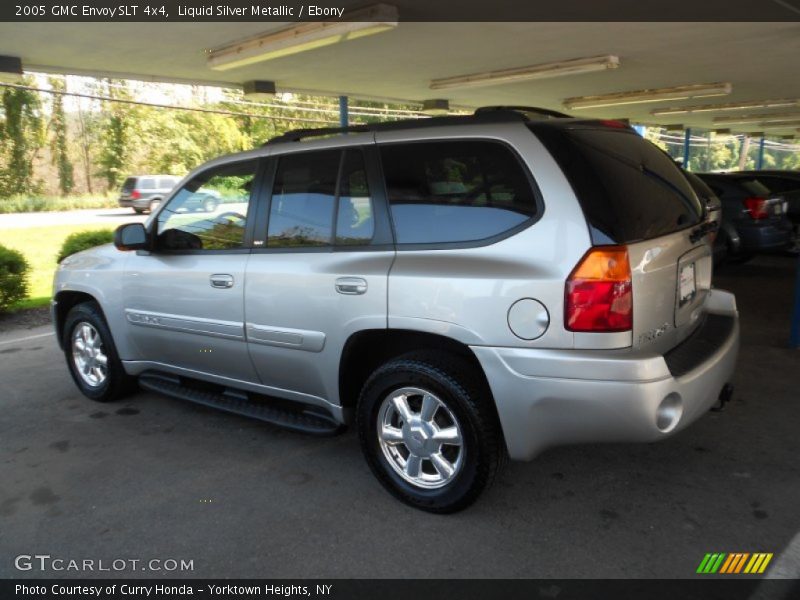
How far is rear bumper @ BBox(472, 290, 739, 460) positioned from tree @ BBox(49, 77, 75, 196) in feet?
145

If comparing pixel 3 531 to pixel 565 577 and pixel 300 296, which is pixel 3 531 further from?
pixel 565 577

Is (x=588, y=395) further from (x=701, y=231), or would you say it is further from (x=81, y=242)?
(x=81, y=242)

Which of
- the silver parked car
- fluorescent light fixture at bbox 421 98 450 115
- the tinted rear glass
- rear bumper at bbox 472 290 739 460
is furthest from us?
the silver parked car

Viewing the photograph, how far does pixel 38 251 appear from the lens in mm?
16266

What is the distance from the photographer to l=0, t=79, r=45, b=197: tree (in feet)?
122

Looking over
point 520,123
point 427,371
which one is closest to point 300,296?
point 427,371

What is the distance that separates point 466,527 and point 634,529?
0.78m

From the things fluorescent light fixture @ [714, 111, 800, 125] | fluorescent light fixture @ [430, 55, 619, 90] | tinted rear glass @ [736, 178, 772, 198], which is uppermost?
fluorescent light fixture @ [714, 111, 800, 125]

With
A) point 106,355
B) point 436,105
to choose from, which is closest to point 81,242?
point 106,355

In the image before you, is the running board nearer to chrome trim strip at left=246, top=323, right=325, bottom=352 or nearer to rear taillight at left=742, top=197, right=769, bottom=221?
chrome trim strip at left=246, top=323, right=325, bottom=352

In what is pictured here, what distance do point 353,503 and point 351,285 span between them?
1.13 m

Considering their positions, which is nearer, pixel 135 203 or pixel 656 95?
pixel 656 95

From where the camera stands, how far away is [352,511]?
3.18m

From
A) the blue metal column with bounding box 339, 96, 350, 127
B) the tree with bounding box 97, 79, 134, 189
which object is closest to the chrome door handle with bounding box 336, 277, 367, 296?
the blue metal column with bounding box 339, 96, 350, 127
